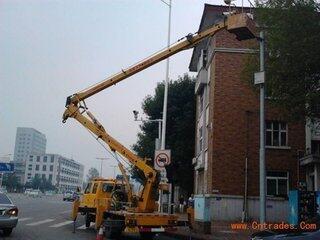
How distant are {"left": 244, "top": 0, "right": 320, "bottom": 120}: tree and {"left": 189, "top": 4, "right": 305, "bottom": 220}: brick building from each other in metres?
10.1

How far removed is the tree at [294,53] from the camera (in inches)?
668

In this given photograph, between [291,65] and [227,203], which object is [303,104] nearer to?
[291,65]

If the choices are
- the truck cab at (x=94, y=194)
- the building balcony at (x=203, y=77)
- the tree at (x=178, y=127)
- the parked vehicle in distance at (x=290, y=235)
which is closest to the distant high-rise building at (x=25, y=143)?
the tree at (x=178, y=127)

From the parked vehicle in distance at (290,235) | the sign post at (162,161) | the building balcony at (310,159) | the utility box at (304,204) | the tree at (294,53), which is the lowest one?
the parked vehicle in distance at (290,235)

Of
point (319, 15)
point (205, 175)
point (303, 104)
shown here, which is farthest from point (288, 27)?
point (205, 175)

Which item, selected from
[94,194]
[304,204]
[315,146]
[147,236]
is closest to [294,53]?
[304,204]

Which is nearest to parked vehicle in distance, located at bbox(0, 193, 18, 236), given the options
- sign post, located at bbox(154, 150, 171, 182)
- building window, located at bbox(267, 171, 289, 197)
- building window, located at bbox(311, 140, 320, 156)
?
sign post, located at bbox(154, 150, 171, 182)

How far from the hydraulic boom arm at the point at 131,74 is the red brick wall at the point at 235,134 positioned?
10.0 m

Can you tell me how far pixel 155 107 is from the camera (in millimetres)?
41500

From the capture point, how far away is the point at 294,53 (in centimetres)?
1714

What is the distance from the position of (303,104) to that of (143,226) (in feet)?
24.2

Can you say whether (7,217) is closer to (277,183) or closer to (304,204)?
(304,204)

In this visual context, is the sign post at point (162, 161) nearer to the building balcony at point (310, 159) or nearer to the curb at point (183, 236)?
the curb at point (183, 236)

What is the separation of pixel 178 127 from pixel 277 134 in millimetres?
11599
